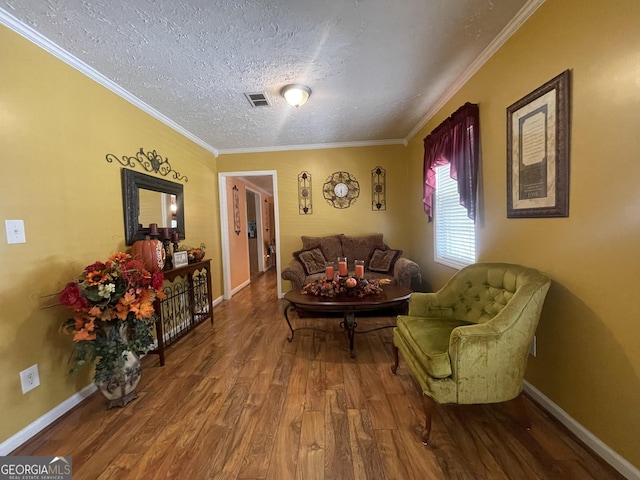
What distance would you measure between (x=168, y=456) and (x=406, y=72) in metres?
3.10

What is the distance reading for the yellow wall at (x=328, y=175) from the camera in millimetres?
4145

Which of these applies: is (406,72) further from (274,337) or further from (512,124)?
(274,337)

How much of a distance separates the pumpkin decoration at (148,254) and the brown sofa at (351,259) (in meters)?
1.47

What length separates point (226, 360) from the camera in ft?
7.63

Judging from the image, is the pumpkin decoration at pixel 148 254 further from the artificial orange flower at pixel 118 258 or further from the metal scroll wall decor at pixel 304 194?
the metal scroll wall decor at pixel 304 194

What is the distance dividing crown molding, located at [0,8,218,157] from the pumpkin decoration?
1.35 m

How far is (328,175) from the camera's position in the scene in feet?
13.7

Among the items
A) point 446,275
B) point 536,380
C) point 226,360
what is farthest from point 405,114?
point 226,360

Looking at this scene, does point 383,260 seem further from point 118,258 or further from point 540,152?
point 118,258

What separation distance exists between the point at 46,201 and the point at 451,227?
3448mm

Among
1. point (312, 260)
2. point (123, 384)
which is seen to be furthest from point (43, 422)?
point (312, 260)

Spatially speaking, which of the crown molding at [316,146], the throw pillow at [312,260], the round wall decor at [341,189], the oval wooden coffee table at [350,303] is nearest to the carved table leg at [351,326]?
the oval wooden coffee table at [350,303]

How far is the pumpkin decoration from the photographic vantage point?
219 centimetres

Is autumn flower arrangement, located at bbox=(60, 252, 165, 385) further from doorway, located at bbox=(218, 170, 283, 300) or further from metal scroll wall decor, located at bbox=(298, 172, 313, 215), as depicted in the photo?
metal scroll wall decor, located at bbox=(298, 172, 313, 215)
